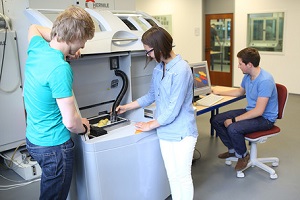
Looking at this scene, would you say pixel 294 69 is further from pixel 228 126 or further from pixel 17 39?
pixel 17 39

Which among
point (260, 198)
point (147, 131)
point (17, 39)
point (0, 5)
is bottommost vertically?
point (260, 198)

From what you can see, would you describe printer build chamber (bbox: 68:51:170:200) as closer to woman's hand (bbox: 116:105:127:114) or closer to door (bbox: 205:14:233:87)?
woman's hand (bbox: 116:105:127:114)

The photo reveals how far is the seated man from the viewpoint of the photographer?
8.89 feet

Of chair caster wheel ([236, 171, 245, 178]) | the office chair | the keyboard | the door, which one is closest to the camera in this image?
the office chair

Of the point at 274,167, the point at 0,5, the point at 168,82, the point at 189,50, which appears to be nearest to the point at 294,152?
the point at 274,167

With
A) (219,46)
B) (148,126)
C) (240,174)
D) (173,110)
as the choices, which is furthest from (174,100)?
(219,46)

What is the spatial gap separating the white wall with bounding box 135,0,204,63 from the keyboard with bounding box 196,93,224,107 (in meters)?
4.69

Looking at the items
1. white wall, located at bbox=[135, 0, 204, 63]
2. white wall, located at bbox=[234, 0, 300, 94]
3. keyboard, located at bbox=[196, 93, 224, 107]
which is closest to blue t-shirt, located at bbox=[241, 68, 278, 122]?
keyboard, located at bbox=[196, 93, 224, 107]

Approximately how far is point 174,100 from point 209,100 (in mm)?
1326

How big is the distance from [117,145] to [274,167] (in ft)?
6.20

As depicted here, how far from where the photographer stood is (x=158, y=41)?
178cm

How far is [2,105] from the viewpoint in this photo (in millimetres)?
2996

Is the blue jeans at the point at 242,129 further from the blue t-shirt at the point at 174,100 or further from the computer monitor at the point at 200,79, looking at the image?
the blue t-shirt at the point at 174,100

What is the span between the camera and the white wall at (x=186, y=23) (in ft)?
24.8
